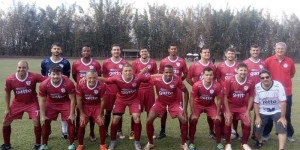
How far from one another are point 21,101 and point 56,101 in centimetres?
57

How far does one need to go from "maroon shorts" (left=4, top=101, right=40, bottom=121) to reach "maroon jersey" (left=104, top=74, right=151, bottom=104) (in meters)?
1.27

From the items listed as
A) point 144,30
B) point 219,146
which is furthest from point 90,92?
point 144,30

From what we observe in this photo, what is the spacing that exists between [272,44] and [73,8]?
3111 centimetres

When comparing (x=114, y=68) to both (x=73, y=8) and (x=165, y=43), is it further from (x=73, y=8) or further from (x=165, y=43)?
(x=73, y=8)

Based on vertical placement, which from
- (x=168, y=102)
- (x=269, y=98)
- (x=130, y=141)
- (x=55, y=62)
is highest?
(x=55, y=62)

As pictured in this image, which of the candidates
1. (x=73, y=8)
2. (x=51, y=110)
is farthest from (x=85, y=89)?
(x=73, y=8)

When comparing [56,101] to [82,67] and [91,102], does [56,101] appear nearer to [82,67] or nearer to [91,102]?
[91,102]

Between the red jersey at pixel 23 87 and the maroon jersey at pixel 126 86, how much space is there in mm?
1248

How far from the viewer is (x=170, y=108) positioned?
462 cm

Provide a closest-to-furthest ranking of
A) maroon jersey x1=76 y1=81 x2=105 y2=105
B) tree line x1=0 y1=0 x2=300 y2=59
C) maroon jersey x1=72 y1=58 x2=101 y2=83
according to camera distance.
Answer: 1. maroon jersey x1=76 y1=81 x2=105 y2=105
2. maroon jersey x1=72 y1=58 x2=101 y2=83
3. tree line x1=0 y1=0 x2=300 y2=59

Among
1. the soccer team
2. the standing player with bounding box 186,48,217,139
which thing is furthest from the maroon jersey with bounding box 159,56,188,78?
the soccer team

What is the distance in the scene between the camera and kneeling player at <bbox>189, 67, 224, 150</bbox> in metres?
4.47

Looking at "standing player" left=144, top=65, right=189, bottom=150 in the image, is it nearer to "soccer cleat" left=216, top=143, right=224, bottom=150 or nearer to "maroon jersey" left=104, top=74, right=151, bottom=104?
"maroon jersey" left=104, top=74, right=151, bottom=104

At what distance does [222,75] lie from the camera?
509 cm
